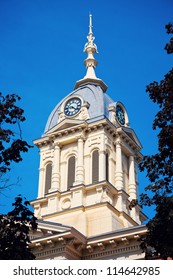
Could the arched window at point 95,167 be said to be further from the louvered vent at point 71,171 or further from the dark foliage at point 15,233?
the dark foliage at point 15,233

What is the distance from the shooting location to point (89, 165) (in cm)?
4291

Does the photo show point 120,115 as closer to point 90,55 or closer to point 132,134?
point 132,134

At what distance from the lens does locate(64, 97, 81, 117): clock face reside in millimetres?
46219

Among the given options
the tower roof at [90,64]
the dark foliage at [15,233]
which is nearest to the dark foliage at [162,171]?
the dark foliage at [15,233]

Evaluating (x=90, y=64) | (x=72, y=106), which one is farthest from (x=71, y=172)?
(x=90, y=64)

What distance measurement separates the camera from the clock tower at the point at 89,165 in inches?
1564

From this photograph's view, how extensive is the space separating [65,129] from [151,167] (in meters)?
25.7

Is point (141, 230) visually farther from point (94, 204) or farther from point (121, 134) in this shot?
point (121, 134)

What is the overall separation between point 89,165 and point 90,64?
14.0 m

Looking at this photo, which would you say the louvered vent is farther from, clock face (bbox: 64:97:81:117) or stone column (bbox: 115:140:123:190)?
clock face (bbox: 64:97:81:117)

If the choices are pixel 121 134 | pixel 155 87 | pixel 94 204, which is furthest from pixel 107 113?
pixel 155 87

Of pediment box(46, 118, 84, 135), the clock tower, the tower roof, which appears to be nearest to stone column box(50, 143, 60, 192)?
the clock tower
